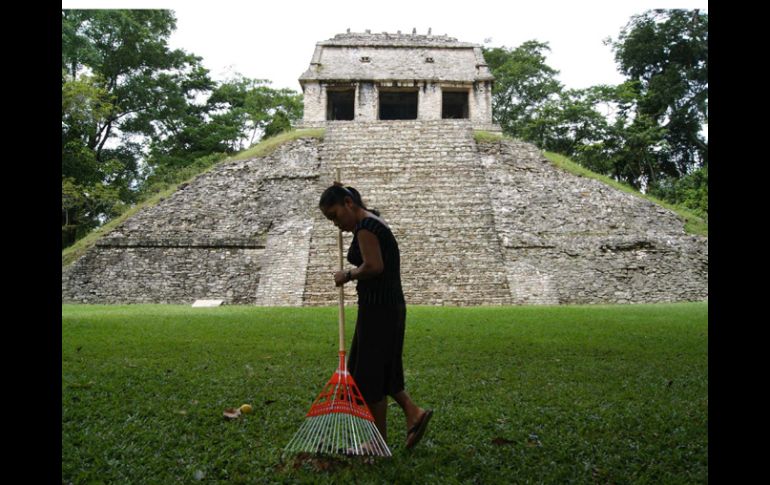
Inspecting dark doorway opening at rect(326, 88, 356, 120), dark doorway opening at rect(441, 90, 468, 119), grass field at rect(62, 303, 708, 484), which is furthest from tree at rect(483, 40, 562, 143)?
grass field at rect(62, 303, 708, 484)

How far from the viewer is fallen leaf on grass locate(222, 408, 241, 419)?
3.50 meters

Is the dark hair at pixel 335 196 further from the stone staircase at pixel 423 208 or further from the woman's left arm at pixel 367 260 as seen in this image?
the stone staircase at pixel 423 208

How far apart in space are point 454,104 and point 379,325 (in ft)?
74.8

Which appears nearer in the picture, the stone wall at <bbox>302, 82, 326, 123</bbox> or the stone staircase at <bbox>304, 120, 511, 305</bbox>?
the stone staircase at <bbox>304, 120, 511, 305</bbox>

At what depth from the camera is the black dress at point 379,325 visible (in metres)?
2.87

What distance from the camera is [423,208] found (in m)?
14.3

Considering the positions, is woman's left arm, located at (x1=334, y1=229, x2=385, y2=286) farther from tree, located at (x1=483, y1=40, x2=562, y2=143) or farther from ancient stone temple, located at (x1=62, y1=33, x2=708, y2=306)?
tree, located at (x1=483, y1=40, x2=562, y2=143)

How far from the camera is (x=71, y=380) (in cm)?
444

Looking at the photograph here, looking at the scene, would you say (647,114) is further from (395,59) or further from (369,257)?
(369,257)

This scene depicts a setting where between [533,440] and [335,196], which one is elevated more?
[335,196]

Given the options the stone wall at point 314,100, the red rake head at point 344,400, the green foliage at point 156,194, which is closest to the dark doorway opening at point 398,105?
the stone wall at point 314,100

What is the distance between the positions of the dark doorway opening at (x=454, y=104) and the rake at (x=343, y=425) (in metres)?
20.7

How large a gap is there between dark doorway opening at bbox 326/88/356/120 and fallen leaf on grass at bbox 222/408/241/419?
18.6m

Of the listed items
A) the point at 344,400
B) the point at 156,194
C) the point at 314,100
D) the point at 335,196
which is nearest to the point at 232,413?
the point at 344,400
